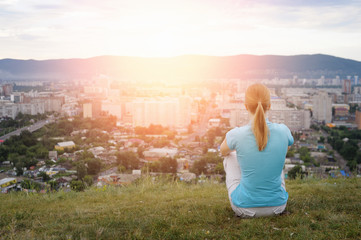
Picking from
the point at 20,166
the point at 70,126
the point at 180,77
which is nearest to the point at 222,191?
the point at 20,166

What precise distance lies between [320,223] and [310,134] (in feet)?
47.3

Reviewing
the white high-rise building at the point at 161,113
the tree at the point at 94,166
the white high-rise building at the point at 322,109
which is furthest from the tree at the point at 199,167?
the white high-rise building at the point at 322,109

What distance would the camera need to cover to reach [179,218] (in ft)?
4.42

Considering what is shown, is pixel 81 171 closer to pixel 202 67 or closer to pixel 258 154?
pixel 258 154

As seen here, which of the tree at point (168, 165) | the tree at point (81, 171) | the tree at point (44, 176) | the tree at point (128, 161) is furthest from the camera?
the tree at point (128, 161)

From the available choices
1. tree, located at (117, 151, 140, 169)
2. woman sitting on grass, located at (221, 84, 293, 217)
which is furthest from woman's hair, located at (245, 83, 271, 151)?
→ tree, located at (117, 151, 140, 169)

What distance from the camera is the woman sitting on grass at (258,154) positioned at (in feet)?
3.93

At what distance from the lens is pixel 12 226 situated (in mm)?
1329

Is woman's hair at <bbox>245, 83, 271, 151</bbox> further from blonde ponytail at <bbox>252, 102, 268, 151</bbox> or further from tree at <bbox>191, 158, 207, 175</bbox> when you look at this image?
tree at <bbox>191, 158, 207, 175</bbox>

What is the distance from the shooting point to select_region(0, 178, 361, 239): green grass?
1160 mm

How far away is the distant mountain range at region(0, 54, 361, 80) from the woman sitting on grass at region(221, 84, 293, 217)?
28.8 m

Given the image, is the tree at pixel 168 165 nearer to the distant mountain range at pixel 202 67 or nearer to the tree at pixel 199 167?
the tree at pixel 199 167

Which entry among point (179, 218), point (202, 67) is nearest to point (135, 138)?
point (179, 218)

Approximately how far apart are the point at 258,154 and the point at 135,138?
39.9 ft
